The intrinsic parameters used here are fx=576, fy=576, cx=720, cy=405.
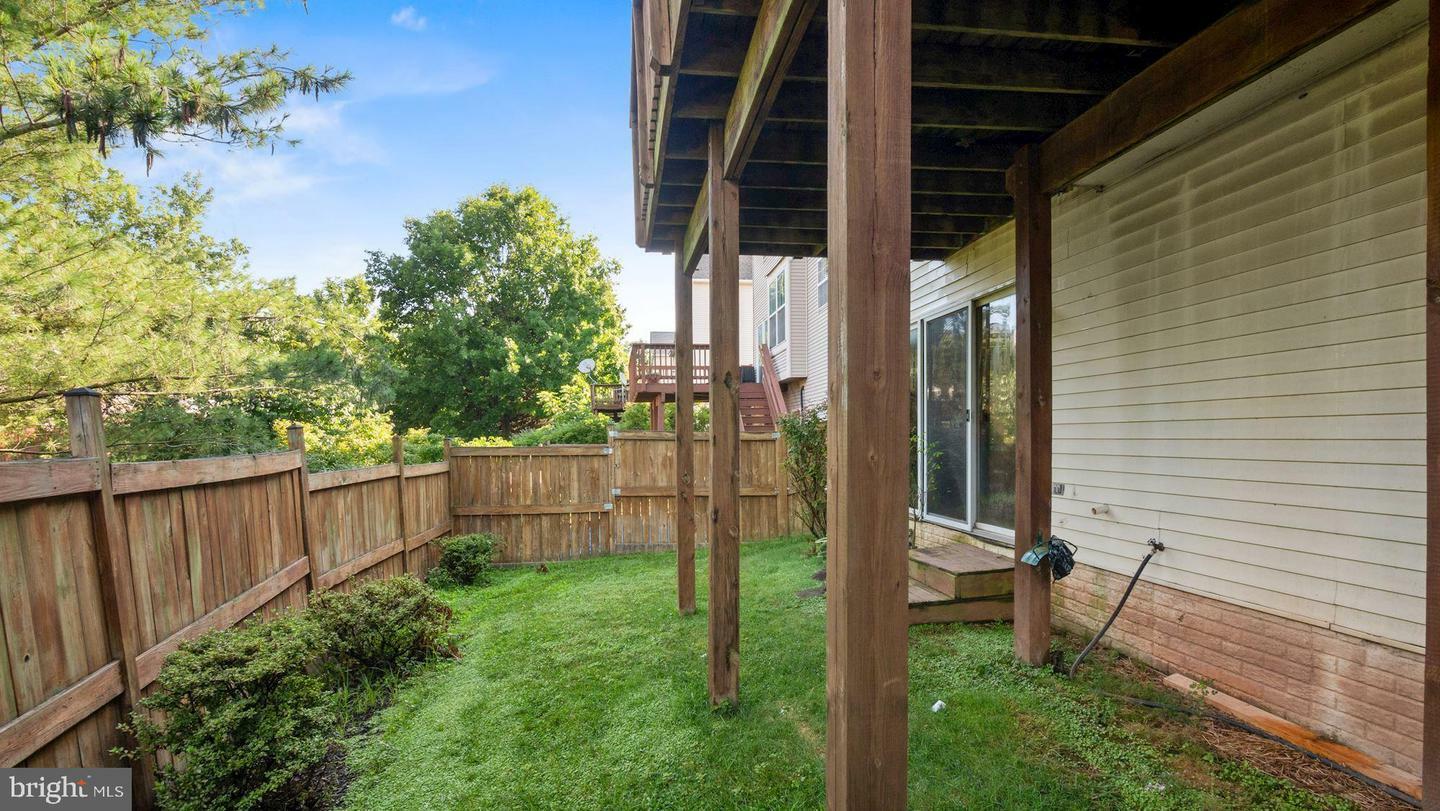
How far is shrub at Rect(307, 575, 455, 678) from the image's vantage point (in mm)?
3600

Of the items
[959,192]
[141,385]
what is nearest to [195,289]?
[141,385]

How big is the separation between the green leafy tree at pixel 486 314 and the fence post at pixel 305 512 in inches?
566

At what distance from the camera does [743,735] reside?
2.79 m

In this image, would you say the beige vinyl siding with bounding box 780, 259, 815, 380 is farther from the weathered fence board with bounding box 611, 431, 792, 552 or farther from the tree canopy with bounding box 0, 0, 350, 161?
the tree canopy with bounding box 0, 0, 350, 161

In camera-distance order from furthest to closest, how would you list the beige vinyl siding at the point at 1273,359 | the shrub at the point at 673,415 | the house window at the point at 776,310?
1. the shrub at the point at 673,415
2. the house window at the point at 776,310
3. the beige vinyl siding at the point at 1273,359

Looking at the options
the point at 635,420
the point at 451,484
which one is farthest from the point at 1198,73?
the point at 635,420

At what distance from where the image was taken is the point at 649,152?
12.8 ft

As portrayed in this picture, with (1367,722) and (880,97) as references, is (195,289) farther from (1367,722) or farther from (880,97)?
(1367,722)

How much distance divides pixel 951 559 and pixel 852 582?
364 cm

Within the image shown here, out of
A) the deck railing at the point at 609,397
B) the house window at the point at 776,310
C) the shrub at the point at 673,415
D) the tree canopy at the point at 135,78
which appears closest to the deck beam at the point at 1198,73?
the tree canopy at the point at 135,78

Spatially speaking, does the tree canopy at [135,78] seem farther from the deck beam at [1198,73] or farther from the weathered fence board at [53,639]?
the deck beam at [1198,73]

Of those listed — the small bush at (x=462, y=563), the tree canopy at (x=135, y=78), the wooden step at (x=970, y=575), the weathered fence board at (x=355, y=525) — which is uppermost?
the tree canopy at (x=135, y=78)

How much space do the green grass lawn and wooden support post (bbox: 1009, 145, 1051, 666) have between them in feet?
1.10

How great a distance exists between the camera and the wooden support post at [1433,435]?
1.69 meters
